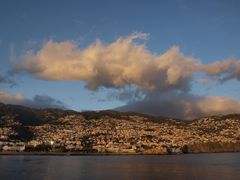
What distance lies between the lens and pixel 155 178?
73.6 m

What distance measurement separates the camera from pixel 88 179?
235 feet

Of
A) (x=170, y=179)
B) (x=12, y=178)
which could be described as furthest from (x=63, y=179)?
(x=170, y=179)

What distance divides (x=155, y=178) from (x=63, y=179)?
52.7 feet

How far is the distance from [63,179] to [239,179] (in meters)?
30.1

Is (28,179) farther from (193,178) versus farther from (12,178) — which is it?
(193,178)

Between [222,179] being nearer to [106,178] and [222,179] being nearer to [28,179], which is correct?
[106,178]

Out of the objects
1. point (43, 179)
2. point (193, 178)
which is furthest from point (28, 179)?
point (193, 178)

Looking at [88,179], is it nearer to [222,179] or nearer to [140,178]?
[140,178]

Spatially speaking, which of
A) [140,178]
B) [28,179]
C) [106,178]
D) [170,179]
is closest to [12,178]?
[28,179]

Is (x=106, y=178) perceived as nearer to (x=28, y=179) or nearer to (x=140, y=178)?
(x=140, y=178)

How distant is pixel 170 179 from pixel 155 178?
2.85 meters

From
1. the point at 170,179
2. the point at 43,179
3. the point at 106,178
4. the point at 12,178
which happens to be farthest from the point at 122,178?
the point at 12,178

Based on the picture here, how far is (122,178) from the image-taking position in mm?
73375

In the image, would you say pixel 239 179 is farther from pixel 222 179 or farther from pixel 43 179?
pixel 43 179
